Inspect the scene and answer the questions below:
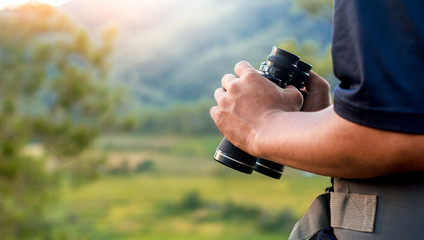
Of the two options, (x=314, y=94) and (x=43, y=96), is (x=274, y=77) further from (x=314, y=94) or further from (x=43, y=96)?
(x=43, y=96)

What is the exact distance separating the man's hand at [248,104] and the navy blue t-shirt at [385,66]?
99 mm

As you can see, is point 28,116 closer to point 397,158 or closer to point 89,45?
point 89,45

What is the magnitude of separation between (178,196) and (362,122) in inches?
527

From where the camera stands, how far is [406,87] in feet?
1.32

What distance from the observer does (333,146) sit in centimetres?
44

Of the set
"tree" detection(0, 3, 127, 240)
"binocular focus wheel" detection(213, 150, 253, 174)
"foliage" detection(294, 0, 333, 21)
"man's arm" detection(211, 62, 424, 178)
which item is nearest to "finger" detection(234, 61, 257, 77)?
"man's arm" detection(211, 62, 424, 178)

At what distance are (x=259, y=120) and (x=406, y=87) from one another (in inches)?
6.0

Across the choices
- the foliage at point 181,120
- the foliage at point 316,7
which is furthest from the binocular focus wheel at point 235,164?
the foliage at point 181,120

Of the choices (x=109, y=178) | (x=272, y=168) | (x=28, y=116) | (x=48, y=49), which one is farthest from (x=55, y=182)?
(x=109, y=178)

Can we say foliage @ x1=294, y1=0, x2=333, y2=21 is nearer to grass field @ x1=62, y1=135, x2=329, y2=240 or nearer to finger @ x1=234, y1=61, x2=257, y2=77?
finger @ x1=234, y1=61, x2=257, y2=77

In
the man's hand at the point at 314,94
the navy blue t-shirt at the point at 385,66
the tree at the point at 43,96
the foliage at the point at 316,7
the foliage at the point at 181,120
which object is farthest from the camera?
the foliage at the point at 181,120

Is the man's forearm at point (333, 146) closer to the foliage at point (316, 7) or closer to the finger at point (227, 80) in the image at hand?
the finger at point (227, 80)

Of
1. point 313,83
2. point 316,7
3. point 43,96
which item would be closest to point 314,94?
point 313,83

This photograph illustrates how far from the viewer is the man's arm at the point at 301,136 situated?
42 cm
